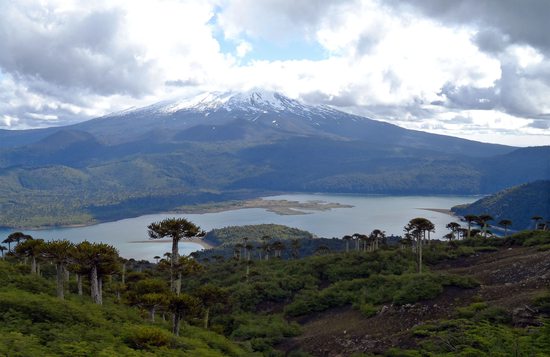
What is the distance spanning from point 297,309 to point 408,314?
32.3ft

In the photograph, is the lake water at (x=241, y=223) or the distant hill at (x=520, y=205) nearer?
the lake water at (x=241, y=223)

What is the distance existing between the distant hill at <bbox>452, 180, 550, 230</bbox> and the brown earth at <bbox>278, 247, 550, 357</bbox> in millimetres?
129258

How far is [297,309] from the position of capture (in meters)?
29.9

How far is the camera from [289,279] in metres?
37.1

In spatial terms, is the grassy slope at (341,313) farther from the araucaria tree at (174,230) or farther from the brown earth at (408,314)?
the araucaria tree at (174,230)

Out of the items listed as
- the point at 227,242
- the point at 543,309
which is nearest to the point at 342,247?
the point at 227,242

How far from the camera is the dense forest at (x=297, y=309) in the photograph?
14500 millimetres

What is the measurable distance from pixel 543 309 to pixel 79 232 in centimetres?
17116

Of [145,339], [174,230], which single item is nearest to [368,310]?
[174,230]

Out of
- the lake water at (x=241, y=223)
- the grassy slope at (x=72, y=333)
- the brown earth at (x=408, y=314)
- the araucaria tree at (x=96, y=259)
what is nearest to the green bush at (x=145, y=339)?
the grassy slope at (x=72, y=333)

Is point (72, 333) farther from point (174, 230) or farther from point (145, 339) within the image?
point (174, 230)

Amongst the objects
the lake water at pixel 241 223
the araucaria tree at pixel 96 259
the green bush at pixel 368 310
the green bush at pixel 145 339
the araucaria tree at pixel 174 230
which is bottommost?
the lake water at pixel 241 223

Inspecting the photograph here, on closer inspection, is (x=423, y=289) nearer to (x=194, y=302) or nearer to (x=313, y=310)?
(x=313, y=310)

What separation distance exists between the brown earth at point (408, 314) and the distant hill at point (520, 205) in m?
129
